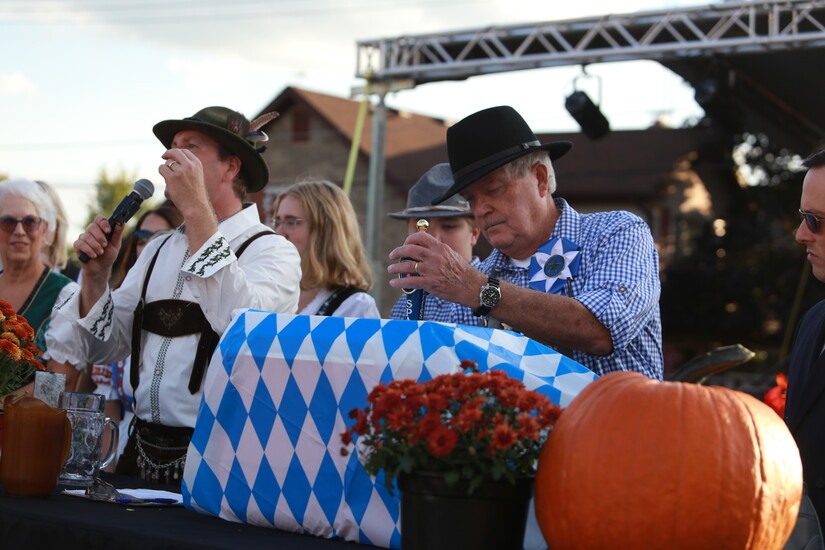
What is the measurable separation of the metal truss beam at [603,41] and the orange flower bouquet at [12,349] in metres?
8.81

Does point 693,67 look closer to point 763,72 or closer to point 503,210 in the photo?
point 763,72

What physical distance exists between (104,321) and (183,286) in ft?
0.92

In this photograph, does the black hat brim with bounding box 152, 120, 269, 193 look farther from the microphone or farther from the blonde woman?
the blonde woman

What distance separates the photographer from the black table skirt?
1828mm

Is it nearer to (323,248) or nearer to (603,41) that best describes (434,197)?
(323,248)

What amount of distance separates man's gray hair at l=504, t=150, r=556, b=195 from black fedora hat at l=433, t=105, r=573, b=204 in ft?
0.13

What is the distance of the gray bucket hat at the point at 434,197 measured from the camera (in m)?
4.21

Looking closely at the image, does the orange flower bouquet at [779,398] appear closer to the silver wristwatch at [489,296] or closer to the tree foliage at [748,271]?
the silver wristwatch at [489,296]

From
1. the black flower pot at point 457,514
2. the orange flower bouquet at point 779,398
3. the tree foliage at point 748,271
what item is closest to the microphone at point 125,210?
the black flower pot at point 457,514

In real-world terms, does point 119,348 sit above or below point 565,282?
below

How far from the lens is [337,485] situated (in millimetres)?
1964

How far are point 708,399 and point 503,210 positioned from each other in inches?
Result: 49.6

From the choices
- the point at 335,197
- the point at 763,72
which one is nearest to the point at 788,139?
the point at 763,72

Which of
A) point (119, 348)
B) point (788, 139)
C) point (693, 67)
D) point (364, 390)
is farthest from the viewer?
point (788, 139)
